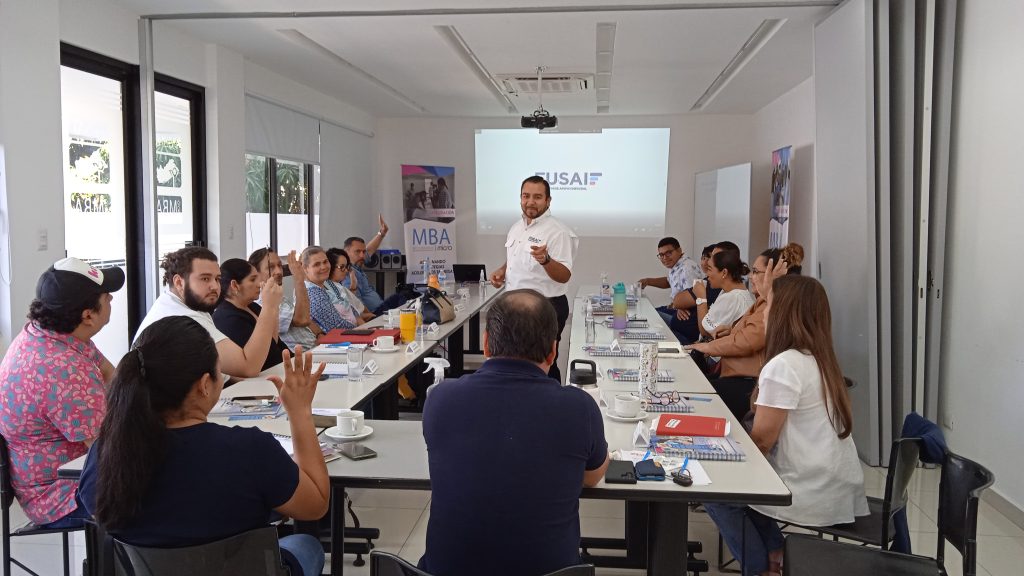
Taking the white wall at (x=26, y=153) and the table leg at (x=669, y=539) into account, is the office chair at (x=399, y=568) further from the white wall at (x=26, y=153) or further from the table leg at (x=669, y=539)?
the white wall at (x=26, y=153)

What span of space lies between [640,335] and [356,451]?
103 inches

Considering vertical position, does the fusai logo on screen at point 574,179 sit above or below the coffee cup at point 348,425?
above

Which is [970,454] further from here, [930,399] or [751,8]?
[751,8]

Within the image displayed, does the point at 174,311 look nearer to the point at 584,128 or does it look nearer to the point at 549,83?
the point at 549,83

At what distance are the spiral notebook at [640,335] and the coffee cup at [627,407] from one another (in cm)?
183

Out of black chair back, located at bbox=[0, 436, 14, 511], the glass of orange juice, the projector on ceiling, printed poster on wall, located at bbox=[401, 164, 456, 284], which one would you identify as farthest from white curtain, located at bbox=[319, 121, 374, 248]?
black chair back, located at bbox=[0, 436, 14, 511]

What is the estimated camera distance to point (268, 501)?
1759 mm

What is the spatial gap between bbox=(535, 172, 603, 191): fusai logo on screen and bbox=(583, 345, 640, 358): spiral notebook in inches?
284

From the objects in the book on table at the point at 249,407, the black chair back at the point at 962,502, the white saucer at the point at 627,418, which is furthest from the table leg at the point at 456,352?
the black chair back at the point at 962,502

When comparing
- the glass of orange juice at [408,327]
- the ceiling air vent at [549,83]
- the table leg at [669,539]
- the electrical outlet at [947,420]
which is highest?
the ceiling air vent at [549,83]

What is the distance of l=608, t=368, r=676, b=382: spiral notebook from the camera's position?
3401 millimetres

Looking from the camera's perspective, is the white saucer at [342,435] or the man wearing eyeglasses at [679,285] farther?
the man wearing eyeglasses at [679,285]

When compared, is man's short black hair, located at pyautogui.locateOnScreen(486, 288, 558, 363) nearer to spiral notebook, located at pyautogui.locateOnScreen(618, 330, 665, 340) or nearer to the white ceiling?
spiral notebook, located at pyautogui.locateOnScreen(618, 330, 665, 340)

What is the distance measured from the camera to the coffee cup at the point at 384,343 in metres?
4.12
